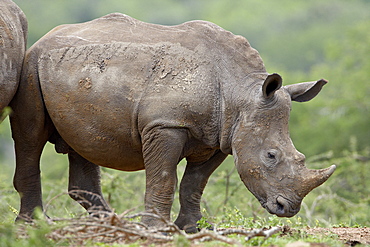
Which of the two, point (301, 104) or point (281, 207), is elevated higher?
point (281, 207)

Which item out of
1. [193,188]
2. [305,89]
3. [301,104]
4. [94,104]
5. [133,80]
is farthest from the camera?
[301,104]

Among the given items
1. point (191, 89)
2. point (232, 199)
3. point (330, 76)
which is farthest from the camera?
point (330, 76)

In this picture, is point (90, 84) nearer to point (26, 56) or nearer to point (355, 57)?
point (26, 56)

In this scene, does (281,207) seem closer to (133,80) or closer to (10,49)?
(133,80)

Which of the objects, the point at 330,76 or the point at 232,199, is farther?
the point at 330,76

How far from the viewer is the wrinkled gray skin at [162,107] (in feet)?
25.1

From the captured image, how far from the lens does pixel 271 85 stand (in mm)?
7699

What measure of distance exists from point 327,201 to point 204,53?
7.38 metres

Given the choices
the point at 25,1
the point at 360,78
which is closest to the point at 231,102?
the point at 360,78

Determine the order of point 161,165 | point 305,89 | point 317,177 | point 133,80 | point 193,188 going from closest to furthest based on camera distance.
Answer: point 317,177
point 161,165
point 133,80
point 305,89
point 193,188

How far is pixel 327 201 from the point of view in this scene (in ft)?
47.2

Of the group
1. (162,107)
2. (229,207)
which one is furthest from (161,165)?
(229,207)

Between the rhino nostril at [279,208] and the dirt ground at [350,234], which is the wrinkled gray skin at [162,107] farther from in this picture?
the dirt ground at [350,234]

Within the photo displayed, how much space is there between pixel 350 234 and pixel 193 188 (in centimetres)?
195
